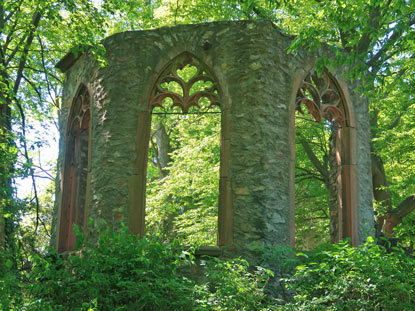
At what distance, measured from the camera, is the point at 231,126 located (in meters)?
7.54

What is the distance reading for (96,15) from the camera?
340 inches

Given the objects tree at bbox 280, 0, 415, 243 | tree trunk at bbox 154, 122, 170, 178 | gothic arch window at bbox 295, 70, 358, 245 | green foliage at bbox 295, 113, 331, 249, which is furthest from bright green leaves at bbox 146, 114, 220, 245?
gothic arch window at bbox 295, 70, 358, 245

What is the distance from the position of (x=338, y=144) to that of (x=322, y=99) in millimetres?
815

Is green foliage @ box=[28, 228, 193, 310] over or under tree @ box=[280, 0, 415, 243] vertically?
under

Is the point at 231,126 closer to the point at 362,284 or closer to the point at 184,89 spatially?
the point at 184,89

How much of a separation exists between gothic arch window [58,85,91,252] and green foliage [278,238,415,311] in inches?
184

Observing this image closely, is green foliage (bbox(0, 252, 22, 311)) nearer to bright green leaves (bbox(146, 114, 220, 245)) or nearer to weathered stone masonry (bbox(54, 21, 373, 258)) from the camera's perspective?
weathered stone masonry (bbox(54, 21, 373, 258))

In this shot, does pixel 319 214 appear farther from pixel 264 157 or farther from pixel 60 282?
pixel 60 282

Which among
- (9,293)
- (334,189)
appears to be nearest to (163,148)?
(334,189)

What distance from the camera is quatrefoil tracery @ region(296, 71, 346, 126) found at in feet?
27.1

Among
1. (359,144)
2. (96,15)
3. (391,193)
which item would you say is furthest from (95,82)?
(391,193)

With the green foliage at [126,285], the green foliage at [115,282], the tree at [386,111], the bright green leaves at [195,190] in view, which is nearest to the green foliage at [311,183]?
the tree at [386,111]

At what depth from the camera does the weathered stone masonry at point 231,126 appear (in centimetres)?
730

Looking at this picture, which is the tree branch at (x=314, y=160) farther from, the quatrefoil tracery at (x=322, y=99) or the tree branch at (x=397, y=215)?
the quatrefoil tracery at (x=322, y=99)
